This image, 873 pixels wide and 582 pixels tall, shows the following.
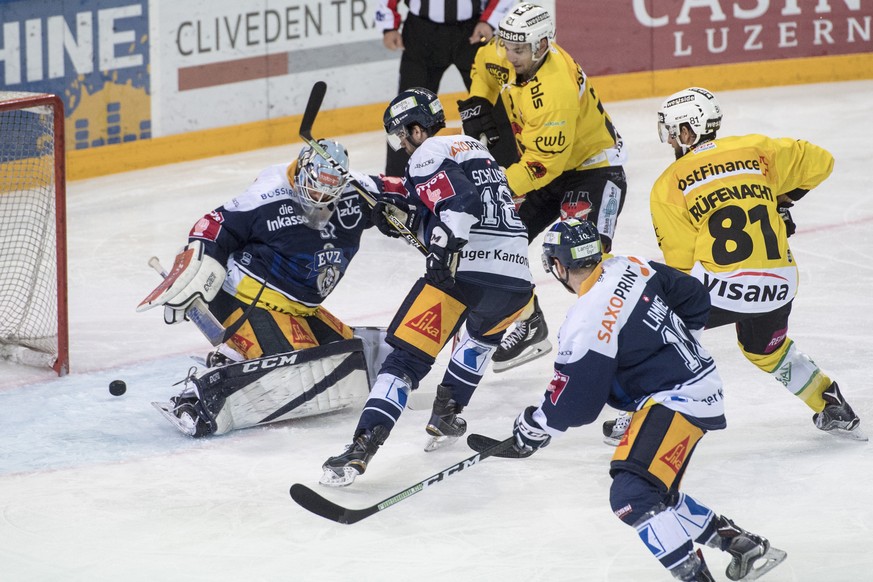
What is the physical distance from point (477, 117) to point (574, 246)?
239 cm

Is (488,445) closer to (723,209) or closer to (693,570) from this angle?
(693,570)

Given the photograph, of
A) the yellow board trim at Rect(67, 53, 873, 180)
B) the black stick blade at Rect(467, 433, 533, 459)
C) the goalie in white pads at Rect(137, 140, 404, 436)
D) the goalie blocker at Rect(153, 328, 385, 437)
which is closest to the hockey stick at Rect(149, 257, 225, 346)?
the goalie in white pads at Rect(137, 140, 404, 436)

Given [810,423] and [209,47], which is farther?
[209,47]

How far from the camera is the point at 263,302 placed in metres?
4.92

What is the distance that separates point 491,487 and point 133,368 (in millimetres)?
1728

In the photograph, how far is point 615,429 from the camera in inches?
184

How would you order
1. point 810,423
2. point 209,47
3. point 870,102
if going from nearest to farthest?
point 810,423 → point 209,47 → point 870,102

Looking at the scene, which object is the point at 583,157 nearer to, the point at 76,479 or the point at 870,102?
the point at 76,479

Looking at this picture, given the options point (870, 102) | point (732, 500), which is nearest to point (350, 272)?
point (732, 500)

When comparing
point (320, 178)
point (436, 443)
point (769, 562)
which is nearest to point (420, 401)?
point (436, 443)

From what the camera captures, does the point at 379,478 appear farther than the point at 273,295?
No

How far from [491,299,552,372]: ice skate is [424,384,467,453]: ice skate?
0.79 meters

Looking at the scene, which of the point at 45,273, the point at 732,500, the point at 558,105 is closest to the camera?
the point at 732,500

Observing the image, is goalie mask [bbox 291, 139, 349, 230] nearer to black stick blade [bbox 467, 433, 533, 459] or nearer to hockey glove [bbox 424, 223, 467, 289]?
hockey glove [bbox 424, 223, 467, 289]
